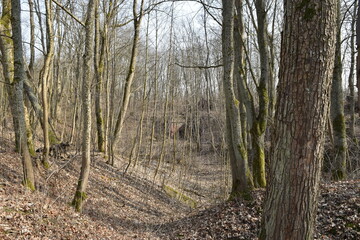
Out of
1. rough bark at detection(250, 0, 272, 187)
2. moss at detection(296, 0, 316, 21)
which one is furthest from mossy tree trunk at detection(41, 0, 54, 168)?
moss at detection(296, 0, 316, 21)

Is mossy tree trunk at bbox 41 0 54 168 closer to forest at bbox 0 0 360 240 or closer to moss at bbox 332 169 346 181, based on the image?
forest at bbox 0 0 360 240

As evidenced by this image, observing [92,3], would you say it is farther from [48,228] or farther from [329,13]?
[329,13]

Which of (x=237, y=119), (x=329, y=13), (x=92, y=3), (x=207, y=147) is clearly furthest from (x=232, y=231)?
(x=207, y=147)

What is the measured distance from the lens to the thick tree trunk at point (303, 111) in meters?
2.78

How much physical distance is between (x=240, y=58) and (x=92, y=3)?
443cm

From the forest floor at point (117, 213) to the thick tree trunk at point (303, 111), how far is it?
2.99 meters

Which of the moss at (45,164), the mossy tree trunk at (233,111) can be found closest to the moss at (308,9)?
the mossy tree trunk at (233,111)

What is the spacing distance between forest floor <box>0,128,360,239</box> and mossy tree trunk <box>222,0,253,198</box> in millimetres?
408

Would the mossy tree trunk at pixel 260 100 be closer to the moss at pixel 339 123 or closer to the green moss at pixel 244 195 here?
the green moss at pixel 244 195

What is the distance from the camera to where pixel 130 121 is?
82.7ft

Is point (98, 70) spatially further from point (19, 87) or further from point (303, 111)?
point (303, 111)

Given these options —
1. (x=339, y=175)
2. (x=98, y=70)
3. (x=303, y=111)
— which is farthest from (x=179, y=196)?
(x=303, y=111)

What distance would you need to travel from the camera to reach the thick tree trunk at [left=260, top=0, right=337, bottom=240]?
9.13ft

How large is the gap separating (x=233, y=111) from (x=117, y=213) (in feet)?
16.1
